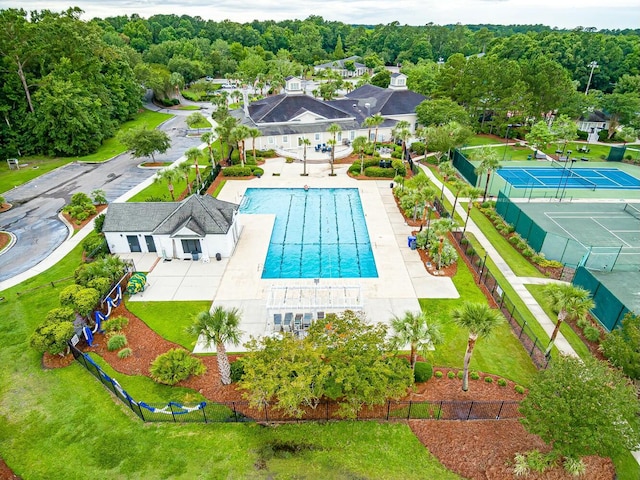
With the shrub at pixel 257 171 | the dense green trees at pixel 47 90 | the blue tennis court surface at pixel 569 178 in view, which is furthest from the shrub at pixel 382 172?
the dense green trees at pixel 47 90

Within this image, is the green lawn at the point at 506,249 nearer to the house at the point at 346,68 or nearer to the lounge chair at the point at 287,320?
the lounge chair at the point at 287,320

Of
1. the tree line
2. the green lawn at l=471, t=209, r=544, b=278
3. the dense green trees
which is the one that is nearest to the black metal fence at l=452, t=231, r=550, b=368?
the green lawn at l=471, t=209, r=544, b=278

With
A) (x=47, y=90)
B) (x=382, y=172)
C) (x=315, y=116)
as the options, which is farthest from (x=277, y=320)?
(x=47, y=90)

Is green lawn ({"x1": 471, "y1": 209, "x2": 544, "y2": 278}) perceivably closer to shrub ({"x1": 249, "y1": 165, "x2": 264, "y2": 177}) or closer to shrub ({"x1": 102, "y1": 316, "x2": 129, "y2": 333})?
shrub ({"x1": 249, "y1": 165, "x2": 264, "y2": 177})

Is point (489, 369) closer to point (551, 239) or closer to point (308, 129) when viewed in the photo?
point (551, 239)

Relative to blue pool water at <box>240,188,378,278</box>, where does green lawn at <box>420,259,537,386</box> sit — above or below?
above

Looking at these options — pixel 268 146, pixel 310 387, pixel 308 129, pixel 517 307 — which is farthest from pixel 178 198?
pixel 517 307

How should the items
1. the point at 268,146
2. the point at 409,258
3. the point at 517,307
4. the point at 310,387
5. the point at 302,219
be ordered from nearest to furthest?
the point at 310,387
the point at 517,307
the point at 409,258
the point at 302,219
the point at 268,146
